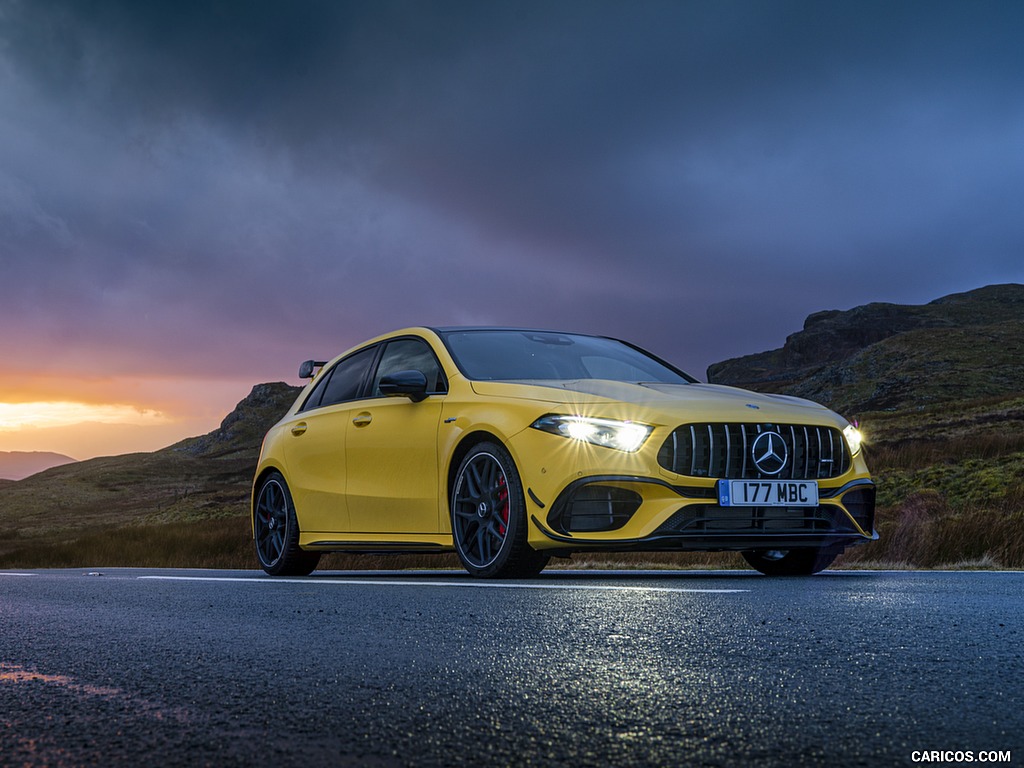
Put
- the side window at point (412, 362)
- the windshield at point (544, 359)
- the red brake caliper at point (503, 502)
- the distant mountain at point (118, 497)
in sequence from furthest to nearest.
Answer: the distant mountain at point (118, 497), the side window at point (412, 362), the windshield at point (544, 359), the red brake caliper at point (503, 502)

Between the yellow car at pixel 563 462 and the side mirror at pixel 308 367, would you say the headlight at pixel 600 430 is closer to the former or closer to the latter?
the yellow car at pixel 563 462

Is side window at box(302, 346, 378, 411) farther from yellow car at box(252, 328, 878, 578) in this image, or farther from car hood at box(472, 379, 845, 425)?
car hood at box(472, 379, 845, 425)

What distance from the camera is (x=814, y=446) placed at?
6.95 m

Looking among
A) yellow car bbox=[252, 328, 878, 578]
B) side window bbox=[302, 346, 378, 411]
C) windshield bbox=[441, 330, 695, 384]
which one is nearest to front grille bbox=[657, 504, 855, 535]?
yellow car bbox=[252, 328, 878, 578]

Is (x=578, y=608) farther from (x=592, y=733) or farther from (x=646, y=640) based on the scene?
(x=592, y=733)

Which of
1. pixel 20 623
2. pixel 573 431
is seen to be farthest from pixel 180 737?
pixel 573 431

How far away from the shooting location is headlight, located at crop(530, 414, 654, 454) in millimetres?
6383

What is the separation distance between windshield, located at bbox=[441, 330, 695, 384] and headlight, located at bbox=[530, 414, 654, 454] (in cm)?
89

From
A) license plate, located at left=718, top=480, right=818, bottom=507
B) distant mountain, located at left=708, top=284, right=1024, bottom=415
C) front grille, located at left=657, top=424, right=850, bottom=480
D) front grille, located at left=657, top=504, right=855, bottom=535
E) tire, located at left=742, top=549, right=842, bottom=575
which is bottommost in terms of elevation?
tire, located at left=742, top=549, right=842, bottom=575

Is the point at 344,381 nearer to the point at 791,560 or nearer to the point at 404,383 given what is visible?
the point at 404,383

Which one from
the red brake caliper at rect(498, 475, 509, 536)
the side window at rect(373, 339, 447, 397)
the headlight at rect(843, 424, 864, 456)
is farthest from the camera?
the side window at rect(373, 339, 447, 397)

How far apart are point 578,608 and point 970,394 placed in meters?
98.4

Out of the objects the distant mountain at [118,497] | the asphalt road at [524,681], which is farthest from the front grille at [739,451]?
the distant mountain at [118,497]

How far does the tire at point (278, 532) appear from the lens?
8844mm
